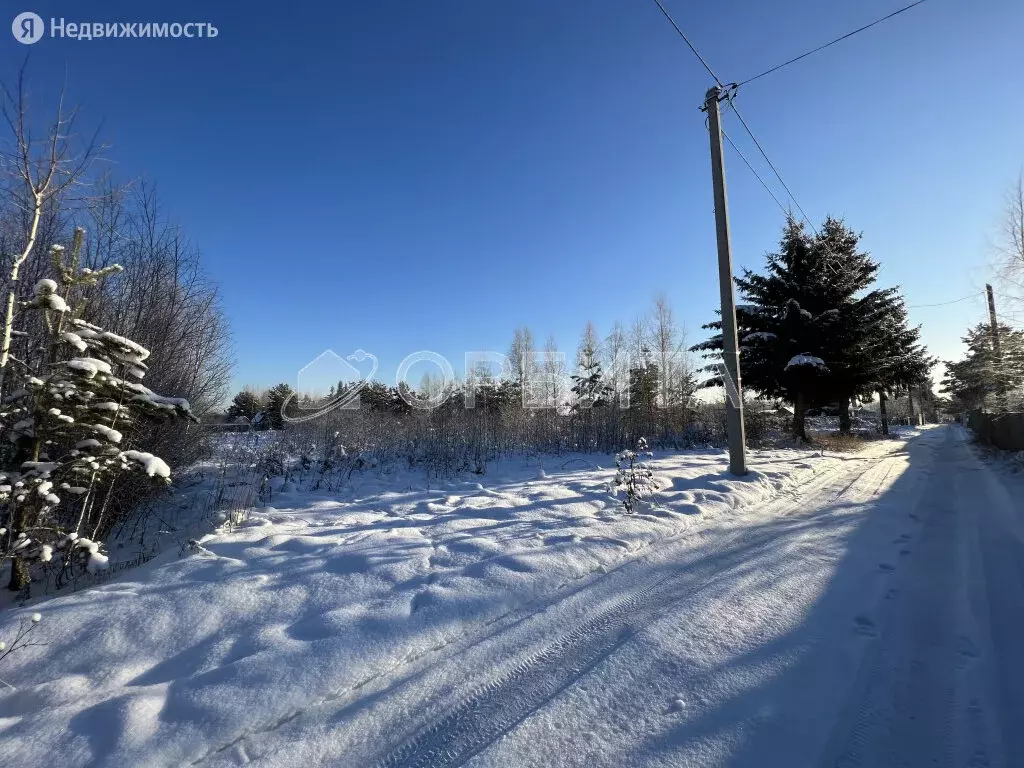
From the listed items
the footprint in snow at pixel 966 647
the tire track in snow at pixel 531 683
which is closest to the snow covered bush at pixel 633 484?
the tire track in snow at pixel 531 683

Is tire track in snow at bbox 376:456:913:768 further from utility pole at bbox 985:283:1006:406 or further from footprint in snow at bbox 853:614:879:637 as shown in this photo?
utility pole at bbox 985:283:1006:406

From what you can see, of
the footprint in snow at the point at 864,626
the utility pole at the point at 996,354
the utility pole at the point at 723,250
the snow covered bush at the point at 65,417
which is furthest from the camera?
the utility pole at the point at 996,354

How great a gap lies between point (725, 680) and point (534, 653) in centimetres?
89

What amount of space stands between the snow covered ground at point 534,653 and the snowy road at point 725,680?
0.01m

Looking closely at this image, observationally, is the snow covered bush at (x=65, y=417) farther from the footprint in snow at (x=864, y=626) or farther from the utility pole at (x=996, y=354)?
the utility pole at (x=996, y=354)

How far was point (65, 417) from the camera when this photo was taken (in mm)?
2801

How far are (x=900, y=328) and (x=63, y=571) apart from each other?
25280 millimetres

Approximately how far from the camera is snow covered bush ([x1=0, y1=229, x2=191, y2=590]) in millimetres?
2709

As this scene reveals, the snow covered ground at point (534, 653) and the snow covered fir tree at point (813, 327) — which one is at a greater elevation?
the snow covered fir tree at point (813, 327)

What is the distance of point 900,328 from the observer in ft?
60.5

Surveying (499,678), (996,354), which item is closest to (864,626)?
(499,678)

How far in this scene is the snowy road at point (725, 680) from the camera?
1601mm

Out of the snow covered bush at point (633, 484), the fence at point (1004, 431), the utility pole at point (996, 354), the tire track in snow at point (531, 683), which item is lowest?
the tire track in snow at point (531, 683)

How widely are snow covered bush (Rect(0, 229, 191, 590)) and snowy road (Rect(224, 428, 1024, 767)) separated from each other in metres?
A: 2.25
